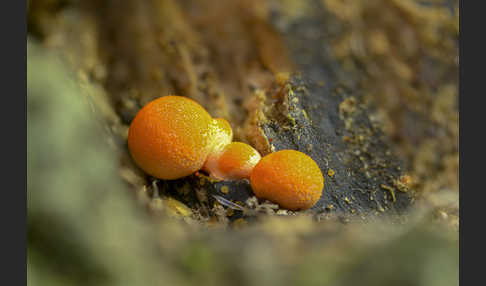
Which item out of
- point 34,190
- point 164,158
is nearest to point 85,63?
point 164,158

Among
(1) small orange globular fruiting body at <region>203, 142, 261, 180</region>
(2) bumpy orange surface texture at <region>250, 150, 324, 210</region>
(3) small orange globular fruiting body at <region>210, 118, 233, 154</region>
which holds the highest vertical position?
(3) small orange globular fruiting body at <region>210, 118, 233, 154</region>

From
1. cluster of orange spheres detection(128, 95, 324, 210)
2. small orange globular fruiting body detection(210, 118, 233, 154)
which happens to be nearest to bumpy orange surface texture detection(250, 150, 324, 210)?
cluster of orange spheres detection(128, 95, 324, 210)

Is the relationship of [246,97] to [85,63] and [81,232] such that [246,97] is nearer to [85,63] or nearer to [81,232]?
[85,63]

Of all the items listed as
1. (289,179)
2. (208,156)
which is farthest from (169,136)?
(289,179)

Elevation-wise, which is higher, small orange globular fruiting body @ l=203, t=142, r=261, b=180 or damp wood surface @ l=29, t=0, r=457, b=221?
damp wood surface @ l=29, t=0, r=457, b=221

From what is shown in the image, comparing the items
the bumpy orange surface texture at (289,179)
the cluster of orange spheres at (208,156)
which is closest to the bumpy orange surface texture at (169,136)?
the cluster of orange spheres at (208,156)

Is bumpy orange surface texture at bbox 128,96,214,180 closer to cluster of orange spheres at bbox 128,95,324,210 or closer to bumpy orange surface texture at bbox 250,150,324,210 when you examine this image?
cluster of orange spheres at bbox 128,95,324,210

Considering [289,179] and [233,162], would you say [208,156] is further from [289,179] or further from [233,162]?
[289,179]
